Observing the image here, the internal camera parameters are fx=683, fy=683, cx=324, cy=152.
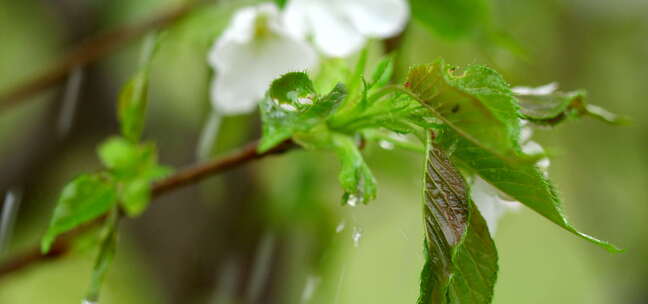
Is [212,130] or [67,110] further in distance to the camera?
[67,110]

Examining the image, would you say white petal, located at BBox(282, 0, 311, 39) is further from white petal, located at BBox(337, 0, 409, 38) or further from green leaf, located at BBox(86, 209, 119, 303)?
green leaf, located at BBox(86, 209, 119, 303)

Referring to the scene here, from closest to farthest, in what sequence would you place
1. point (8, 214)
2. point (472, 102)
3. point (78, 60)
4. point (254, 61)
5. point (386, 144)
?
point (472, 102), point (386, 144), point (254, 61), point (78, 60), point (8, 214)

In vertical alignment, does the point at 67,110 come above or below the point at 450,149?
above

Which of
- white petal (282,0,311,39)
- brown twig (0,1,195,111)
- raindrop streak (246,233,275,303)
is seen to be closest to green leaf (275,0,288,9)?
white petal (282,0,311,39)

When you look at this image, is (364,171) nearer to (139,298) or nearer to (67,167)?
(67,167)

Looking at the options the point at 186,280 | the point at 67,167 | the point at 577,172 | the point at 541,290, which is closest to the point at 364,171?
the point at 186,280

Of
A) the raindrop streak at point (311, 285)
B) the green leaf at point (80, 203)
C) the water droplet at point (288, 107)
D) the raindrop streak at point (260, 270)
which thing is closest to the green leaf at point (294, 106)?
the water droplet at point (288, 107)

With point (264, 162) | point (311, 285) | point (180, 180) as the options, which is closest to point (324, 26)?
point (180, 180)

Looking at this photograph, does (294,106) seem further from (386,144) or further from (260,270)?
(260,270)
